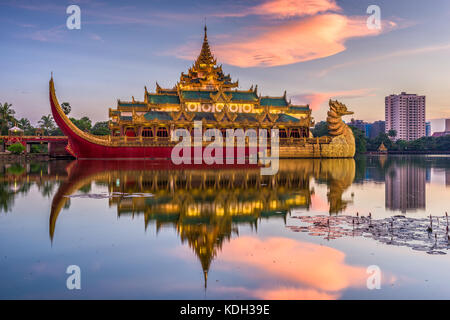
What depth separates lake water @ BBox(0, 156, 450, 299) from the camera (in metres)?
4.88

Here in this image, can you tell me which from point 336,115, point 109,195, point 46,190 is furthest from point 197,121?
point 109,195

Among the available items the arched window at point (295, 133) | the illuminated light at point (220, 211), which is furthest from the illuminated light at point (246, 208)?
the arched window at point (295, 133)

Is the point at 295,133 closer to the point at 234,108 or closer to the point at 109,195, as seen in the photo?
the point at 234,108

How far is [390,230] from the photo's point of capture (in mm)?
7898

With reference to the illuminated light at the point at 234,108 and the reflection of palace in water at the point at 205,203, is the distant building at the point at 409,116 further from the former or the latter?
the reflection of palace in water at the point at 205,203

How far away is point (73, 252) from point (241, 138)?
122 feet

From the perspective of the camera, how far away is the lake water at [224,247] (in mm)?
4875

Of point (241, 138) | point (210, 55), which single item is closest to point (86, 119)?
point (210, 55)

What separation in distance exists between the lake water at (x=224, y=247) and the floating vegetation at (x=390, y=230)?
0.02 metres

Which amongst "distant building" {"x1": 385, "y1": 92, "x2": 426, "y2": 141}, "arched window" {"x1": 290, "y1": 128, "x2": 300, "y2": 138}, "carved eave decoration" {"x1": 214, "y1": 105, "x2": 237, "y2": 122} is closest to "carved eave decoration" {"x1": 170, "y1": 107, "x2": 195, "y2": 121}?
"carved eave decoration" {"x1": 214, "y1": 105, "x2": 237, "y2": 122}

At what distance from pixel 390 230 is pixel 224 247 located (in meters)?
3.66

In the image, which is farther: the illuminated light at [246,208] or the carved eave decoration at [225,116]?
the carved eave decoration at [225,116]

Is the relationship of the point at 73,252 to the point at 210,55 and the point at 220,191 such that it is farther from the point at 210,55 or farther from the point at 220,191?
the point at 210,55
